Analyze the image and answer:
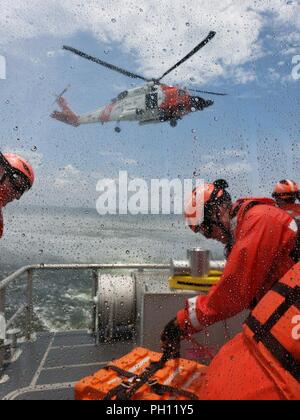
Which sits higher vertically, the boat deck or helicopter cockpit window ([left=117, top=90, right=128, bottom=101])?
helicopter cockpit window ([left=117, top=90, right=128, bottom=101])

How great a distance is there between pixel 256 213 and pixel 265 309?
2.17 ft

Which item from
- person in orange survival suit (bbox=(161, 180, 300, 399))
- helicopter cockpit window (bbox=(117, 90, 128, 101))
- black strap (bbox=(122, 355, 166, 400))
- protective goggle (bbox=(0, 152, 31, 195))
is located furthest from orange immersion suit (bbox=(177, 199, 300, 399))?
helicopter cockpit window (bbox=(117, 90, 128, 101))

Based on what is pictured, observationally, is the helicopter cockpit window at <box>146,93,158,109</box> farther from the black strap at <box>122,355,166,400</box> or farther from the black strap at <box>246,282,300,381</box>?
the black strap at <box>246,282,300,381</box>

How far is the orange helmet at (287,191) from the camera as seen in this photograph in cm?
696

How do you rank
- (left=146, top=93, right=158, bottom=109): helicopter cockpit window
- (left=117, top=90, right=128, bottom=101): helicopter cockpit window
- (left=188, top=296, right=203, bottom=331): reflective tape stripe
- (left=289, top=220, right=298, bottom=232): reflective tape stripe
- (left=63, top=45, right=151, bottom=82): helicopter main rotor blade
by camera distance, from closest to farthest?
(left=289, top=220, right=298, bottom=232): reflective tape stripe < (left=188, top=296, right=203, bottom=331): reflective tape stripe < (left=63, top=45, right=151, bottom=82): helicopter main rotor blade < (left=146, top=93, right=158, bottom=109): helicopter cockpit window < (left=117, top=90, right=128, bottom=101): helicopter cockpit window

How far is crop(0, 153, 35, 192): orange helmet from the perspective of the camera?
306 cm

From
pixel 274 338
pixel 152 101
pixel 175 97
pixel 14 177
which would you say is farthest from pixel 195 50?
pixel 274 338

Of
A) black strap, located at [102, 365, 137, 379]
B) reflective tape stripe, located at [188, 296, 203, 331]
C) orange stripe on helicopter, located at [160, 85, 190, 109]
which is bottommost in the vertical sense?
black strap, located at [102, 365, 137, 379]

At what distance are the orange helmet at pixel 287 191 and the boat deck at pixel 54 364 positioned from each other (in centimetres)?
377

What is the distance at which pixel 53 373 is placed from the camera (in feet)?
14.6

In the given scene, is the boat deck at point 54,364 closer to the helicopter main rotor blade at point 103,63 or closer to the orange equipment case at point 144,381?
the orange equipment case at point 144,381

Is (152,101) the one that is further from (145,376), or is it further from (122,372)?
(145,376)

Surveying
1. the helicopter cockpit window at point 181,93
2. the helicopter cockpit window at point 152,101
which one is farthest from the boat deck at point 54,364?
the helicopter cockpit window at point 152,101
